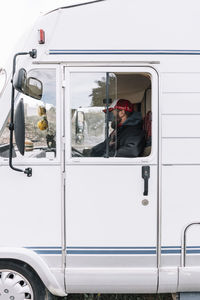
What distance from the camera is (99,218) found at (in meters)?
2.99

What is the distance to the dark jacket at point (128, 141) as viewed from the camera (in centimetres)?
304

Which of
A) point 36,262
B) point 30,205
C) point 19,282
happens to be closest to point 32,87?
point 30,205

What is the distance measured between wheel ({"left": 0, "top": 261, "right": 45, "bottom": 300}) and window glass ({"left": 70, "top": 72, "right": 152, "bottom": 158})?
1292mm

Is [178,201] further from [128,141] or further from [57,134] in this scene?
[57,134]

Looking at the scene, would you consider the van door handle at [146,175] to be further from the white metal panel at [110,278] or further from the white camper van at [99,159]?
the white metal panel at [110,278]

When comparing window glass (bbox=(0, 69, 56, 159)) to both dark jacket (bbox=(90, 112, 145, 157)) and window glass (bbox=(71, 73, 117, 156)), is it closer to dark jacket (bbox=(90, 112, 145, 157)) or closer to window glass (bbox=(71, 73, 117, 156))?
window glass (bbox=(71, 73, 117, 156))

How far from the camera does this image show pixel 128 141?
310 cm

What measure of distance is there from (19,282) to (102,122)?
182 centimetres

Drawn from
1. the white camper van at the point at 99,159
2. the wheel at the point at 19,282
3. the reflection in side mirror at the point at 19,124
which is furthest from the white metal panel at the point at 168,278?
the reflection in side mirror at the point at 19,124

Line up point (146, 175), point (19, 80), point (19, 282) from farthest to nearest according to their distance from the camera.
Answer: point (19, 282), point (146, 175), point (19, 80)

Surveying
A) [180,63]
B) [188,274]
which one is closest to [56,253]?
[188,274]

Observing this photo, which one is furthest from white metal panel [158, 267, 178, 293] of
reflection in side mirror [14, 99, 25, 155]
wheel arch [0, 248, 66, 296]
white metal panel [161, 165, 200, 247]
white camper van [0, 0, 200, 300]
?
reflection in side mirror [14, 99, 25, 155]

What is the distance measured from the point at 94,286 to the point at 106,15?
2.67 meters

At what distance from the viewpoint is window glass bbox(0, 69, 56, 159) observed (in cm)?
298
